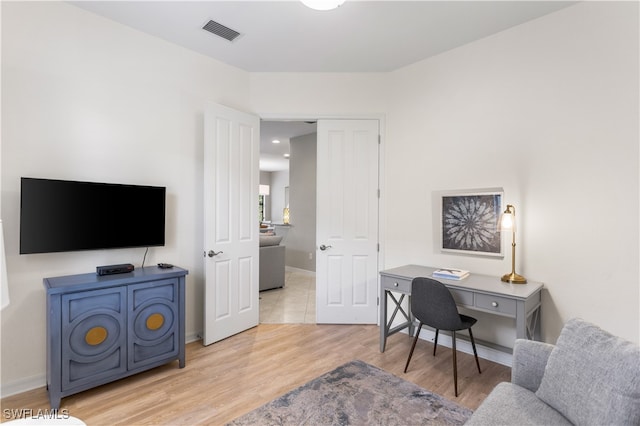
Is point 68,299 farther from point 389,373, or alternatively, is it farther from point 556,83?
point 556,83

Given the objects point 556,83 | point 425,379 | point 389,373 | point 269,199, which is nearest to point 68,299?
point 389,373

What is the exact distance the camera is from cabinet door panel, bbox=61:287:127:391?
2.11 metres

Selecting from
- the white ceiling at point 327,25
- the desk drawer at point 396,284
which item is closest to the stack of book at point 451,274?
the desk drawer at point 396,284

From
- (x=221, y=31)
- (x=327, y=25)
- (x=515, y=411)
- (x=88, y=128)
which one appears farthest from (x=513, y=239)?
(x=88, y=128)

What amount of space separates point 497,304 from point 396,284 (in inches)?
33.1

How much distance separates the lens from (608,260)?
7.46 ft

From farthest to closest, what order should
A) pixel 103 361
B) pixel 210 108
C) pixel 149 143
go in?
pixel 210 108 → pixel 149 143 → pixel 103 361

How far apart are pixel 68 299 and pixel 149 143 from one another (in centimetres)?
146

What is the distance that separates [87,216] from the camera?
7.91 feet

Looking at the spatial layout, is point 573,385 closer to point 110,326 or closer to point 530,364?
point 530,364

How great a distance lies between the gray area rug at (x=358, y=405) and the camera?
6.55 ft

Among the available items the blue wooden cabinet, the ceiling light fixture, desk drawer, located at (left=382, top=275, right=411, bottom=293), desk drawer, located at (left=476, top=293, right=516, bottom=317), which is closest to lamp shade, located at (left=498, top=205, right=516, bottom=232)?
desk drawer, located at (left=476, top=293, right=516, bottom=317)

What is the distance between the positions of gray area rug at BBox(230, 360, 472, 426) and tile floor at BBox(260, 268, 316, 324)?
142cm

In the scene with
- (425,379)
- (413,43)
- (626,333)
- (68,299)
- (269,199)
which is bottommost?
(425,379)
